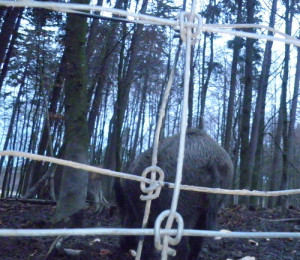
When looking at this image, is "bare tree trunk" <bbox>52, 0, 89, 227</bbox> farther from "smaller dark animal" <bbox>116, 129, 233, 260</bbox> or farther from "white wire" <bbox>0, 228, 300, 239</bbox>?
"white wire" <bbox>0, 228, 300, 239</bbox>

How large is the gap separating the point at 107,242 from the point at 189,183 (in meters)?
1.38

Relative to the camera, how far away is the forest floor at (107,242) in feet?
15.0

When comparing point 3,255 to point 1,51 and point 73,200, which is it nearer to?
point 73,200

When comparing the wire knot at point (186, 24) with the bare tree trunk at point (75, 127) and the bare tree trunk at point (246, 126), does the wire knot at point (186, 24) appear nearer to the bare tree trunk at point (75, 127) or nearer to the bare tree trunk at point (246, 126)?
the bare tree trunk at point (75, 127)

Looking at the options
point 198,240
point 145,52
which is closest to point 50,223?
point 198,240

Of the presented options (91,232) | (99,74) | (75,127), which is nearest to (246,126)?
(99,74)

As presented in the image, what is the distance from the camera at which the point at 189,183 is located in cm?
467

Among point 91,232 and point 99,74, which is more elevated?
point 99,74

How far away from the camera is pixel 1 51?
1110 centimetres

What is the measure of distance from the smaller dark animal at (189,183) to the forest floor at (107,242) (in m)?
0.40

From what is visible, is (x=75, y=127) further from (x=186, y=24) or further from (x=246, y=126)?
(x=246, y=126)

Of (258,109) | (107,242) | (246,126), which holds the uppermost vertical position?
(258,109)

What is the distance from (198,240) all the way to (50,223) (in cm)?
176

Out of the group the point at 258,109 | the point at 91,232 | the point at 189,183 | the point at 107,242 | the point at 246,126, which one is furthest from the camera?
the point at 258,109
